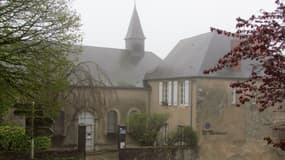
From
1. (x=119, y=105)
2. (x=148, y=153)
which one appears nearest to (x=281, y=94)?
(x=148, y=153)

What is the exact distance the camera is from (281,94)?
5.34 meters

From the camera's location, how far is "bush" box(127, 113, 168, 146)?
22859 millimetres

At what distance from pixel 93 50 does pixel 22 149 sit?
14.0 m

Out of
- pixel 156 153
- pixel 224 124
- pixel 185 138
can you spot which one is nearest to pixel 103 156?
pixel 156 153

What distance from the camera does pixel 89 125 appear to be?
2669 centimetres

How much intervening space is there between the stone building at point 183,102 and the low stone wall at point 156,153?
1.71 meters

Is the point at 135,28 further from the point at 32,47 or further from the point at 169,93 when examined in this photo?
the point at 32,47

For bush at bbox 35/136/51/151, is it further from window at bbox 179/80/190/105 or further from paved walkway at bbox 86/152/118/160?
window at bbox 179/80/190/105

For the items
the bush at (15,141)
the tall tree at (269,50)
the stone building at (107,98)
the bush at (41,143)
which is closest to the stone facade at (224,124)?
the stone building at (107,98)

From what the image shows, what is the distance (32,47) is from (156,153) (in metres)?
10.7

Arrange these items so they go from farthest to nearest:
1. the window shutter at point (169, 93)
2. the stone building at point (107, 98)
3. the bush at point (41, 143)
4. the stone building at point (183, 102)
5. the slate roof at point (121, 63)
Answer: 1. the slate roof at point (121, 63)
2. the window shutter at point (169, 93)
3. the stone building at point (107, 98)
4. the stone building at point (183, 102)
5. the bush at point (41, 143)

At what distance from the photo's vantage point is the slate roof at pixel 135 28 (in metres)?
32.7

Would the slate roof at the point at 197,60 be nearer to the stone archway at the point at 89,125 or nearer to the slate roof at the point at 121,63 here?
the slate roof at the point at 121,63

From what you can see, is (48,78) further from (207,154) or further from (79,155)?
(207,154)
